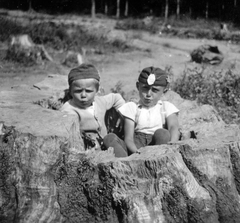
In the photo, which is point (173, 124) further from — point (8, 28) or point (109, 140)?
point (8, 28)

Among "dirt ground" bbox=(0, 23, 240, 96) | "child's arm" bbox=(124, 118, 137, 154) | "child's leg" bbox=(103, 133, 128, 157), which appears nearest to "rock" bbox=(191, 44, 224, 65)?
"dirt ground" bbox=(0, 23, 240, 96)

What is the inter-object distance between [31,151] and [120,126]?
1565mm

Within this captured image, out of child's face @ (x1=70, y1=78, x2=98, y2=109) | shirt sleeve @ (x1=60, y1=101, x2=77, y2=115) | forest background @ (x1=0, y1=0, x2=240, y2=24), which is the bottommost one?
shirt sleeve @ (x1=60, y1=101, x2=77, y2=115)

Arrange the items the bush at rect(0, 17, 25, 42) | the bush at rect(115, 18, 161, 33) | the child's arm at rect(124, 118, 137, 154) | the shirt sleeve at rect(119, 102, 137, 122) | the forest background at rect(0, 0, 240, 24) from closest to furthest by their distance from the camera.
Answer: the child's arm at rect(124, 118, 137, 154)
the shirt sleeve at rect(119, 102, 137, 122)
the bush at rect(0, 17, 25, 42)
the forest background at rect(0, 0, 240, 24)
the bush at rect(115, 18, 161, 33)

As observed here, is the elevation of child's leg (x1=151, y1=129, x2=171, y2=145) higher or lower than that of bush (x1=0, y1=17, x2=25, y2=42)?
lower

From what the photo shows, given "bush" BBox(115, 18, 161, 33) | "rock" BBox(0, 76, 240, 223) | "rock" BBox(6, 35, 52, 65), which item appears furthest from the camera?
"bush" BBox(115, 18, 161, 33)

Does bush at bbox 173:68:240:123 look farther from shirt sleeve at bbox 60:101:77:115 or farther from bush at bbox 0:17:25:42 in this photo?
bush at bbox 0:17:25:42

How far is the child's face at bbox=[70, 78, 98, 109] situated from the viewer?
4004 millimetres

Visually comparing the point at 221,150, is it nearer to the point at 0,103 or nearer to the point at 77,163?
the point at 77,163

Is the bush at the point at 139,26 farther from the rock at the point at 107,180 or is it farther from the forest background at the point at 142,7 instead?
the rock at the point at 107,180

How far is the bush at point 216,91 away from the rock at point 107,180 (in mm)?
2675

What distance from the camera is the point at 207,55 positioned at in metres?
9.30

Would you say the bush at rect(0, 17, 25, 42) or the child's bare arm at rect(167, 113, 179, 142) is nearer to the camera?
the child's bare arm at rect(167, 113, 179, 142)

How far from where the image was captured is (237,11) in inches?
560
